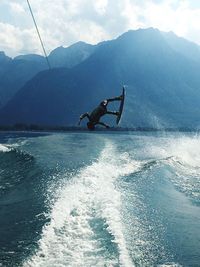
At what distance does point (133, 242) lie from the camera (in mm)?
18875

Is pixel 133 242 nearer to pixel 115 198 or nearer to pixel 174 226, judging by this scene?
pixel 174 226

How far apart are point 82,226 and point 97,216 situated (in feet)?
5.95

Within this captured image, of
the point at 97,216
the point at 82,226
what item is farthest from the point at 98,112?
the point at 97,216

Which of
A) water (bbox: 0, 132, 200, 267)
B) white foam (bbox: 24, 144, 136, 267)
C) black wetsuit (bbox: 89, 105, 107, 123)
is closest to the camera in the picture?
white foam (bbox: 24, 144, 136, 267)

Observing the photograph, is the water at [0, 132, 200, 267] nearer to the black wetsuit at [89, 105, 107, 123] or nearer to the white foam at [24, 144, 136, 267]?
the white foam at [24, 144, 136, 267]

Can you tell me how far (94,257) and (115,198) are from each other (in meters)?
9.56

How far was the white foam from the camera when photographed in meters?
16.5

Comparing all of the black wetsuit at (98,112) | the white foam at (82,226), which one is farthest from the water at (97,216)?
the black wetsuit at (98,112)

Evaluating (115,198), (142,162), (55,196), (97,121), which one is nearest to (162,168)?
(142,162)

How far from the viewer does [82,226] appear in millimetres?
20281

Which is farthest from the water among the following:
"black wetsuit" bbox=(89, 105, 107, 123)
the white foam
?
"black wetsuit" bbox=(89, 105, 107, 123)

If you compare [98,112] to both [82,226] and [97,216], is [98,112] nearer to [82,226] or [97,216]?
[82,226]

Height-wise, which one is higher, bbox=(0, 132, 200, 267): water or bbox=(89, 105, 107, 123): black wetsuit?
bbox=(89, 105, 107, 123): black wetsuit

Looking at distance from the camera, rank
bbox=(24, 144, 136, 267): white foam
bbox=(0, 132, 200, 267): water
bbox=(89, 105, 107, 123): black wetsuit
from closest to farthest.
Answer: bbox=(24, 144, 136, 267): white foam → bbox=(0, 132, 200, 267): water → bbox=(89, 105, 107, 123): black wetsuit
